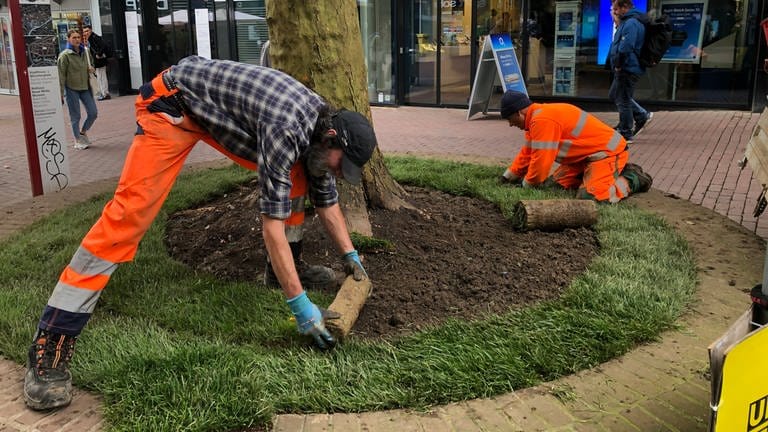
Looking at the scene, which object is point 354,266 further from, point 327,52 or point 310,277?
point 327,52

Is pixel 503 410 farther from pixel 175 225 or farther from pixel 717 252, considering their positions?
pixel 175 225

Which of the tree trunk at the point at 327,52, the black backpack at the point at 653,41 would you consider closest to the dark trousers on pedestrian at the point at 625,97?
the black backpack at the point at 653,41

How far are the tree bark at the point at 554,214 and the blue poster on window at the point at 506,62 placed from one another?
659 cm

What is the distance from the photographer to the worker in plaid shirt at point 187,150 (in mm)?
2848

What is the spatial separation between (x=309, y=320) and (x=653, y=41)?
7286mm

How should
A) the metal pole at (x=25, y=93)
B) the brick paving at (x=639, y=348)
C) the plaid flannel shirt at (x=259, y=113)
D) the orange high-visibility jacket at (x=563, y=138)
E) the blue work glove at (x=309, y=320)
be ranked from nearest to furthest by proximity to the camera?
1. the brick paving at (x=639, y=348)
2. the plaid flannel shirt at (x=259, y=113)
3. the blue work glove at (x=309, y=320)
4. the orange high-visibility jacket at (x=563, y=138)
5. the metal pole at (x=25, y=93)

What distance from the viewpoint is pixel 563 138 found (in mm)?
5836

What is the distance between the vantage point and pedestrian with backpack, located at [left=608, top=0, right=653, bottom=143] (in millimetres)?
8578

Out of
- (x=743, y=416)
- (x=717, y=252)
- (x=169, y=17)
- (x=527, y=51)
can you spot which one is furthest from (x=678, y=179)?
(x=169, y=17)

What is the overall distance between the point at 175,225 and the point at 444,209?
7.08 feet

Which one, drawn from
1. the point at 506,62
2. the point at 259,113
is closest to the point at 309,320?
the point at 259,113

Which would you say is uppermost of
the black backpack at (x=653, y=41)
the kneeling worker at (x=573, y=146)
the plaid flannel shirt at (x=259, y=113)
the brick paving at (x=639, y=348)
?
the black backpack at (x=653, y=41)

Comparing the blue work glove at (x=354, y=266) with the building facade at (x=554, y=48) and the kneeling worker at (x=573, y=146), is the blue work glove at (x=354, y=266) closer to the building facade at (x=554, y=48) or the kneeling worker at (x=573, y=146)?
the kneeling worker at (x=573, y=146)

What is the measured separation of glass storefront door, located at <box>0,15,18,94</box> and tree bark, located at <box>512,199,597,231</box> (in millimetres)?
15774
